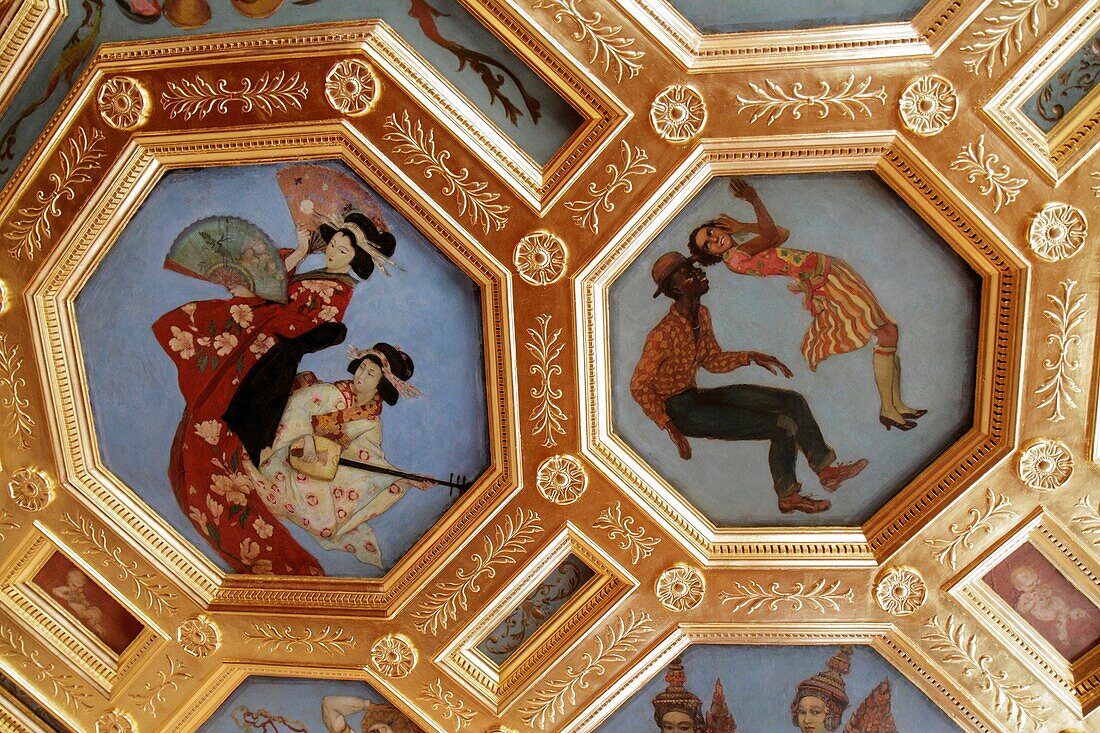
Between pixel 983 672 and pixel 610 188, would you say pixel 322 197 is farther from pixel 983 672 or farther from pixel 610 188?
pixel 983 672

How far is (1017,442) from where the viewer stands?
7.14 metres

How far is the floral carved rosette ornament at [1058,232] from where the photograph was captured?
659cm

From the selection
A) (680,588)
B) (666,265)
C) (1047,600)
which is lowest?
(680,588)

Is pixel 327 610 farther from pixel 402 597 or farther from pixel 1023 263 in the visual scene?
pixel 1023 263

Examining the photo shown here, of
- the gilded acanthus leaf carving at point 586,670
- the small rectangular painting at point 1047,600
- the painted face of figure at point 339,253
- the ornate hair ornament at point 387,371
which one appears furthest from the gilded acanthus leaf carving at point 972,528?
the painted face of figure at point 339,253

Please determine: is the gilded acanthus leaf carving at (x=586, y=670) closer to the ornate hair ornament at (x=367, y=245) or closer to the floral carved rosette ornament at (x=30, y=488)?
the ornate hair ornament at (x=367, y=245)

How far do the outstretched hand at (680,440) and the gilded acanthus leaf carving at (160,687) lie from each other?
173 inches

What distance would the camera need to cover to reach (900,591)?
24.9 ft

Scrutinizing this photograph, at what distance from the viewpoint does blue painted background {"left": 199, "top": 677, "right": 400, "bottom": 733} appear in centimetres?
843

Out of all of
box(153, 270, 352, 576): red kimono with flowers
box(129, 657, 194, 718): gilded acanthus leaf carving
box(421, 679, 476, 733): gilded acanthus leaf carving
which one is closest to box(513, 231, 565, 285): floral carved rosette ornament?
box(153, 270, 352, 576): red kimono with flowers

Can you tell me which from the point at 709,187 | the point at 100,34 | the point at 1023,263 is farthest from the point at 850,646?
the point at 100,34

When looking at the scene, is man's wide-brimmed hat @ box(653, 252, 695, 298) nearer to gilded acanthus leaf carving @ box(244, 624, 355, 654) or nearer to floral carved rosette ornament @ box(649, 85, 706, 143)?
floral carved rosette ornament @ box(649, 85, 706, 143)

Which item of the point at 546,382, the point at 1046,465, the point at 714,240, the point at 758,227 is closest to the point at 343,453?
the point at 546,382

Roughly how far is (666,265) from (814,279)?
1.02 meters
